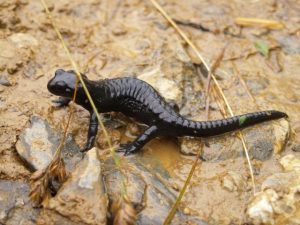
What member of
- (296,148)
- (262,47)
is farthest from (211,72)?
(296,148)

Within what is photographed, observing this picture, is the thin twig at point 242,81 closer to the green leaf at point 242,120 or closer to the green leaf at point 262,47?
the green leaf at point 262,47

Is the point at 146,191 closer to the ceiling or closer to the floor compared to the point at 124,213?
closer to the floor

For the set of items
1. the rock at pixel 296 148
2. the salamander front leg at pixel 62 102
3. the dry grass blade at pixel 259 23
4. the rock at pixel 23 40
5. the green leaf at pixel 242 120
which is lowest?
the rock at pixel 296 148

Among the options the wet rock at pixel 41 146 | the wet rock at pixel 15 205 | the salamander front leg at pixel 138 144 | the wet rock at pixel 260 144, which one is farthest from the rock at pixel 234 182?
the wet rock at pixel 15 205

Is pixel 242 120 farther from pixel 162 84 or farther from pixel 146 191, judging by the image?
pixel 146 191

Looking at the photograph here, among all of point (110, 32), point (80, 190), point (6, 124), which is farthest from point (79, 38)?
point (80, 190)

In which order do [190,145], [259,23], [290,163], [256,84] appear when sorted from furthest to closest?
1. [259,23]
2. [256,84]
3. [190,145]
4. [290,163]
